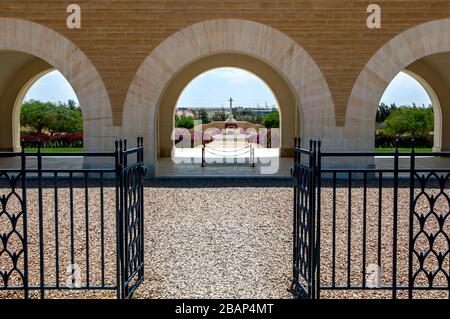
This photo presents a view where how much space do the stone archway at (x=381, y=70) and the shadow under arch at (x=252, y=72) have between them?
5931 mm

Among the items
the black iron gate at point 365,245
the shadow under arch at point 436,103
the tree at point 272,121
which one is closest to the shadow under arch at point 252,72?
the shadow under arch at point 436,103

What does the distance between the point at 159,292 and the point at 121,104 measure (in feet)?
25.0

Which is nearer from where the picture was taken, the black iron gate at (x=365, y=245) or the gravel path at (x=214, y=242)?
the black iron gate at (x=365, y=245)

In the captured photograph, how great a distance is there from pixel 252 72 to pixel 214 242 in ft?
40.0

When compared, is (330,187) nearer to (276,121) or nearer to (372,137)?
(372,137)

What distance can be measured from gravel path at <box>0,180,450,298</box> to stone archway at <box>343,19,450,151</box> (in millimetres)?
2094

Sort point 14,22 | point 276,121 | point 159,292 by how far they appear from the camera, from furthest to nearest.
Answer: point 276,121, point 14,22, point 159,292

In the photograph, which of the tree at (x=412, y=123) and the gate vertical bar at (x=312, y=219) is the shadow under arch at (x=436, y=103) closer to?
the tree at (x=412, y=123)

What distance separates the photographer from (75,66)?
1134 cm

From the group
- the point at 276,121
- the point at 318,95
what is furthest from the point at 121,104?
the point at 276,121

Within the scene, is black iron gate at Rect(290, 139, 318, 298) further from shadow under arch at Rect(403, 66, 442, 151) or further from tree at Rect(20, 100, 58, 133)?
tree at Rect(20, 100, 58, 133)

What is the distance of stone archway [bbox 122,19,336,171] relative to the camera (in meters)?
11.3

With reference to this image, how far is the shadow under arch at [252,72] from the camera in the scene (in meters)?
17.2
